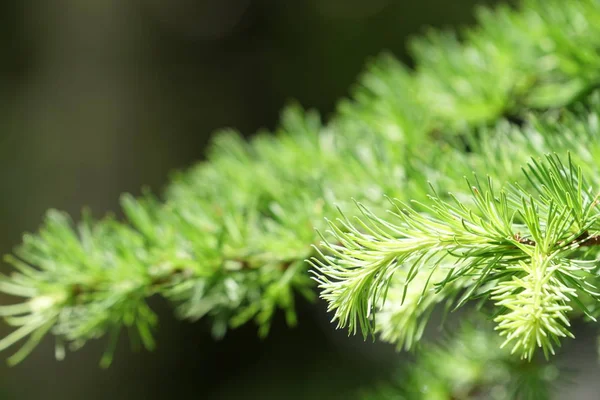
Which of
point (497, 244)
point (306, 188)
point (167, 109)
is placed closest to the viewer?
point (497, 244)

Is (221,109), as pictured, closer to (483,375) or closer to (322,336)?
(322,336)

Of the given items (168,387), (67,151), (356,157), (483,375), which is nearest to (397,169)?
(356,157)

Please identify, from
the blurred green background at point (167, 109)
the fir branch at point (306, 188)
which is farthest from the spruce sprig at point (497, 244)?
the blurred green background at point (167, 109)

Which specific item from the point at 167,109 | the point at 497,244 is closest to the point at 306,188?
the point at 497,244

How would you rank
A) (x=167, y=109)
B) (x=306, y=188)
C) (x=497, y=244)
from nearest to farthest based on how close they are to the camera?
(x=497, y=244) < (x=306, y=188) < (x=167, y=109)

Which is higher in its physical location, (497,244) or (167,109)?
(167,109)

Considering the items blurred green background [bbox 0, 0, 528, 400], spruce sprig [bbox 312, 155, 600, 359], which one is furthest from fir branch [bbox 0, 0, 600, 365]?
blurred green background [bbox 0, 0, 528, 400]

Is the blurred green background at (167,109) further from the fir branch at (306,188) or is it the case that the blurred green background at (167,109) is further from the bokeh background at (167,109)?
the fir branch at (306,188)

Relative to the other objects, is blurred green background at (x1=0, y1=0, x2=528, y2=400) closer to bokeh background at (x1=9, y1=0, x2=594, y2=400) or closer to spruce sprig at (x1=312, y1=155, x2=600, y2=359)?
bokeh background at (x1=9, y1=0, x2=594, y2=400)

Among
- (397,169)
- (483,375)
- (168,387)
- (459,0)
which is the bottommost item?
(483,375)

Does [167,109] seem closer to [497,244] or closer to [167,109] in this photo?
[167,109]
